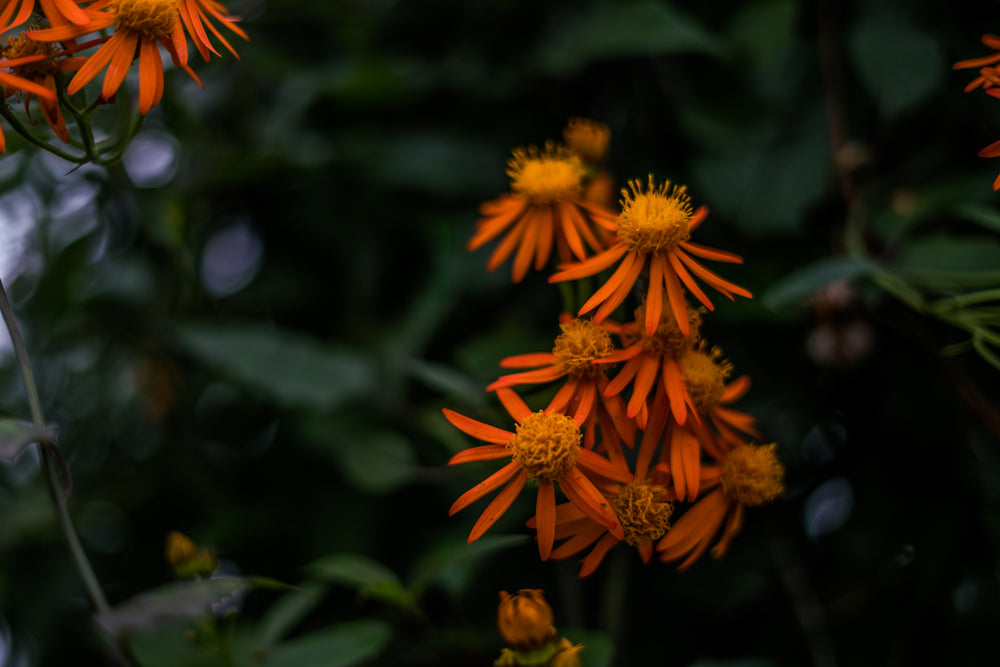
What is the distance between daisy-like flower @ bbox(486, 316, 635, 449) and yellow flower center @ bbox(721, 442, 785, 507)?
0.11m

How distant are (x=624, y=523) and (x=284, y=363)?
733mm

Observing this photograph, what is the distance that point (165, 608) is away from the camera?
1.53ft

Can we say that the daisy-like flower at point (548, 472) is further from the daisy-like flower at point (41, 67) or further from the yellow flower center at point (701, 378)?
the daisy-like flower at point (41, 67)

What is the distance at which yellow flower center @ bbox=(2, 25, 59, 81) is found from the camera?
0.59m

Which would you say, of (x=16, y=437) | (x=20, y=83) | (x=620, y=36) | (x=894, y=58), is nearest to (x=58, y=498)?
(x=16, y=437)

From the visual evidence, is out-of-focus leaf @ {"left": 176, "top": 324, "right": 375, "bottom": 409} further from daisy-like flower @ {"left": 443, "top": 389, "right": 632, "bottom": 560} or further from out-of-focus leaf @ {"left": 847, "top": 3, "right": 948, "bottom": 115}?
out-of-focus leaf @ {"left": 847, "top": 3, "right": 948, "bottom": 115}

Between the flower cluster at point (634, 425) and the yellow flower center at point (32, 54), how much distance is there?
0.47 meters

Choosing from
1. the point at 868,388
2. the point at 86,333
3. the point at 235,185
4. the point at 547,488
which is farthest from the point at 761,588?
the point at 86,333

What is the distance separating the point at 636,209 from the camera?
568mm

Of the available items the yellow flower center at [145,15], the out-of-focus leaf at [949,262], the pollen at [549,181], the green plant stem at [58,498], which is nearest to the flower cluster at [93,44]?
the yellow flower center at [145,15]

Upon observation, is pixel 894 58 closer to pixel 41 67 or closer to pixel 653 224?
pixel 653 224

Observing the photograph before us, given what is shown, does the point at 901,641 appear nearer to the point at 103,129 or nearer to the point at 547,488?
the point at 547,488

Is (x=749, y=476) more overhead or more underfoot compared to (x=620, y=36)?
more underfoot

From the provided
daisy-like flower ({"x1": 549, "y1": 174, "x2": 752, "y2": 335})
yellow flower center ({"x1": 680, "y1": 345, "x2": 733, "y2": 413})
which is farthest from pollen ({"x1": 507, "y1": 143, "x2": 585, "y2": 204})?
yellow flower center ({"x1": 680, "y1": 345, "x2": 733, "y2": 413})
